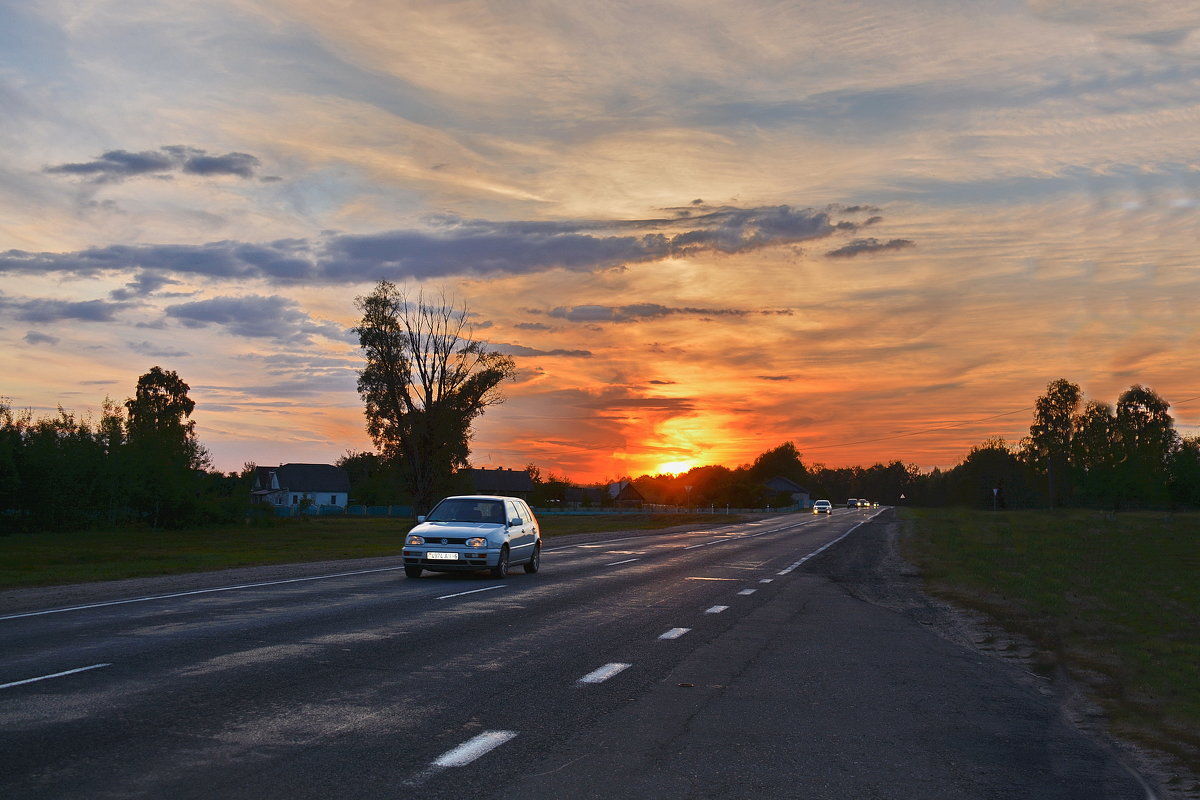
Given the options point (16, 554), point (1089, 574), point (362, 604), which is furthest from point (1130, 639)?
point (16, 554)

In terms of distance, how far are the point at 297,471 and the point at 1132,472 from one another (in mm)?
101901

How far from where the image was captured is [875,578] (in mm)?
24984

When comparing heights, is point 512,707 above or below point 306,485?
below

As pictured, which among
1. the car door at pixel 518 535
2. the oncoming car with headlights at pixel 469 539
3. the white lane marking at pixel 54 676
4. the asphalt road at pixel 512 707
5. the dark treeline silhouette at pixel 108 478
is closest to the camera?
the asphalt road at pixel 512 707

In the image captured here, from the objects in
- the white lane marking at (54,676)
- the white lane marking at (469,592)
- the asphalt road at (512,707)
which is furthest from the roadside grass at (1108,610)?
the white lane marking at (54,676)

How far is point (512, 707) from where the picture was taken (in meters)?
8.19

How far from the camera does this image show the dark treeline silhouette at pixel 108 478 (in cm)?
5641

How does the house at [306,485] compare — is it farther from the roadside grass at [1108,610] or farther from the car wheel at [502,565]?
the car wheel at [502,565]

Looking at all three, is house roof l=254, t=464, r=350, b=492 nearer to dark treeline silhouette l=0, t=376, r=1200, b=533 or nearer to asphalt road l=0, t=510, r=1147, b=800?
dark treeline silhouette l=0, t=376, r=1200, b=533

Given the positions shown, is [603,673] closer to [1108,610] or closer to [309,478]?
[1108,610]

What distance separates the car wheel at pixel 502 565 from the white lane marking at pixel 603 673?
11.2m

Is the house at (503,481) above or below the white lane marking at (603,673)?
above

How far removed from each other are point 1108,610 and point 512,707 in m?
14.1

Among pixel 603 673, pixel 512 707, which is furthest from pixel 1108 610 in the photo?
pixel 512 707
